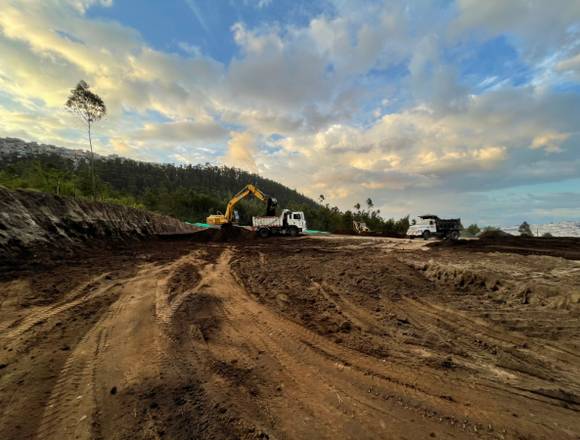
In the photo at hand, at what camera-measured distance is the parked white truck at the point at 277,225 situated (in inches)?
1045

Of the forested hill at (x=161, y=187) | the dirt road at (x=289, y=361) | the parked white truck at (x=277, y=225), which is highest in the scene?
the forested hill at (x=161, y=187)

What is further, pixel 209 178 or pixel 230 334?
→ pixel 209 178

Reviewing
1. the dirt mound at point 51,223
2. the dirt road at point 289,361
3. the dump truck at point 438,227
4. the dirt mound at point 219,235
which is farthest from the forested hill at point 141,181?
the dump truck at point 438,227

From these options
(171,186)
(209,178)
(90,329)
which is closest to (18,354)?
(90,329)

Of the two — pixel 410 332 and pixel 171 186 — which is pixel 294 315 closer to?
pixel 410 332

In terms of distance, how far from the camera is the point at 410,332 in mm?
3967

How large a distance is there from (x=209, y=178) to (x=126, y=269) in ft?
412

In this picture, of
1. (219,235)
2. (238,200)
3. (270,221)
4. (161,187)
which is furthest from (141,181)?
(219,235)

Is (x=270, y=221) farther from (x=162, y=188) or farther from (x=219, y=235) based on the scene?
(x=162, y=188)

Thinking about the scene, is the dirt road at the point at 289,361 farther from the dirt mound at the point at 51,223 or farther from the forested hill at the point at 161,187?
the forested hill at the point at 161,187

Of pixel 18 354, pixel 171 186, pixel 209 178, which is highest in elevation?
pixel 209 178

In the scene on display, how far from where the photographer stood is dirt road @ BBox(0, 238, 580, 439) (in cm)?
209

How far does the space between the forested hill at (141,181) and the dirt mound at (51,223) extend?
8.01 m

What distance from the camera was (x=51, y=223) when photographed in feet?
32.4
